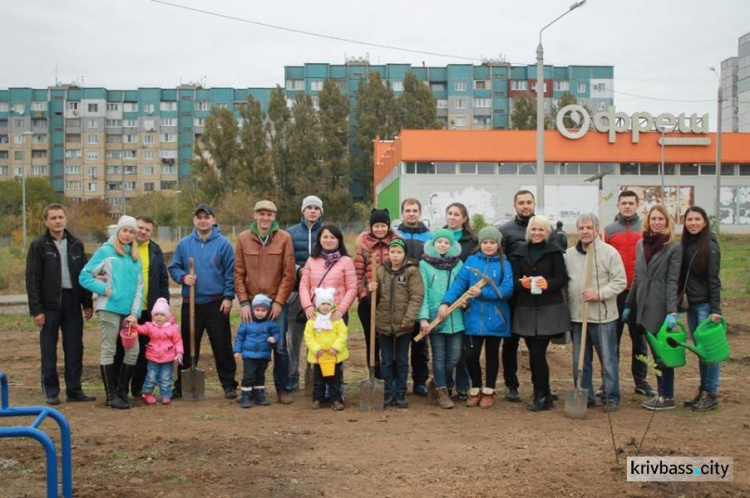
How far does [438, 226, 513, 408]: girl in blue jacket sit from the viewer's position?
6996 millimetres

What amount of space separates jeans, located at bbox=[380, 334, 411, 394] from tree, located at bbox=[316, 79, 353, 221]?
5287cm

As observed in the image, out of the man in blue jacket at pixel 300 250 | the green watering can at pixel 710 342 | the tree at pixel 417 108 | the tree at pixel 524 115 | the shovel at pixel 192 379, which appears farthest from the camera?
the tree at pixel 524 115

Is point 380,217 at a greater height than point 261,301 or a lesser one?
greater

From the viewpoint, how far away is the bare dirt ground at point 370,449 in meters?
4.61

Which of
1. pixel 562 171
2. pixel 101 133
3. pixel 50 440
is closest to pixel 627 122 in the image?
pixel 562 171

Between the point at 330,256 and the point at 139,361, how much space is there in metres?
2.23

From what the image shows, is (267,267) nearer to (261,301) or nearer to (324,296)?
(261,301)

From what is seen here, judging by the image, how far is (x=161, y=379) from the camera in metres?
7.41

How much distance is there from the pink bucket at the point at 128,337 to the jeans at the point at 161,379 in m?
0.29

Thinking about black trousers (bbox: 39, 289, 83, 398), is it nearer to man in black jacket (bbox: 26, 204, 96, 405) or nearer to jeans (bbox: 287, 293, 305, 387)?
man in black jacket (bbox: 26, 204, 96, 405)

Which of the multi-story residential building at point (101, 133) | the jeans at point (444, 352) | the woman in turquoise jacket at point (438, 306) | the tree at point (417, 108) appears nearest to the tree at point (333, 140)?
the tree at point (417, 108)

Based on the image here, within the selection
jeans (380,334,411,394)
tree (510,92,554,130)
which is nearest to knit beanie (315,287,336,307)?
jeans (380,334,411,394)

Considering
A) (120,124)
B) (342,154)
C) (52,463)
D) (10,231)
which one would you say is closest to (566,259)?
(52,463)

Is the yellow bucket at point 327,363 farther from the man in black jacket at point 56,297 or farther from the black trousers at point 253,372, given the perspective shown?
the man in black jacket at point 56,297
